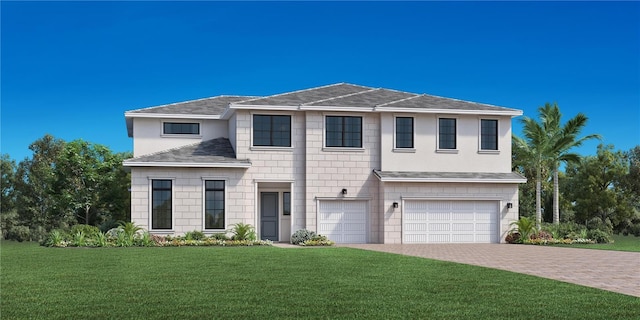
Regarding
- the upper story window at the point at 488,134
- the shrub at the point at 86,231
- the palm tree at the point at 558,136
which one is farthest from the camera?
the palm tree at the point at 558,136

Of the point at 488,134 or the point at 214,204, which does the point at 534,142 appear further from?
the point at 214,204

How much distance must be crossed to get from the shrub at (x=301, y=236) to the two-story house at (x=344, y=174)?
3.24 feet

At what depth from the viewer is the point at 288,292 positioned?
11.3 m

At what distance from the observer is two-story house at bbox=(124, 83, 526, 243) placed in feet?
87.3

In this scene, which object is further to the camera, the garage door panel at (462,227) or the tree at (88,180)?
the tree at (88,180)

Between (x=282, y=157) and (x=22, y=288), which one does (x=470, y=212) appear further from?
(x=22, y=288)

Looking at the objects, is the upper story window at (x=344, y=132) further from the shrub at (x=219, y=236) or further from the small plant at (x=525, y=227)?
the small plant at (x=525, y=227)

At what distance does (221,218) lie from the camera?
2678cm

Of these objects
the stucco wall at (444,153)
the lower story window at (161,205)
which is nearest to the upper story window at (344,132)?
the stucco wall at (444,153)

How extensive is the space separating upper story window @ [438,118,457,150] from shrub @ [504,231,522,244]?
4.30 m

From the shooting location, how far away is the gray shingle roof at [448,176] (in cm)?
2722

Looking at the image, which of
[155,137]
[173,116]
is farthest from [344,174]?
[155,137]

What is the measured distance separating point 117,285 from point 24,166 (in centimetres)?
3237

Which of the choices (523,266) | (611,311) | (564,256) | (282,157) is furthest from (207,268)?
(282,157)
